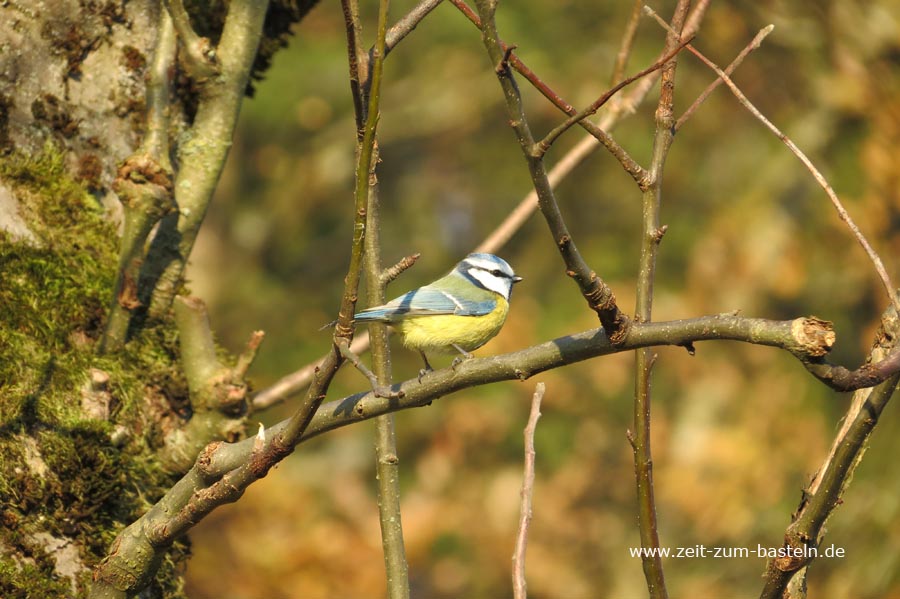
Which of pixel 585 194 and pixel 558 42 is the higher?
pixel 558 42

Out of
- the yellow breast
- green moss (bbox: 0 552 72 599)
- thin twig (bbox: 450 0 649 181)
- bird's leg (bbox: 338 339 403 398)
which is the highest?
the yellow breast

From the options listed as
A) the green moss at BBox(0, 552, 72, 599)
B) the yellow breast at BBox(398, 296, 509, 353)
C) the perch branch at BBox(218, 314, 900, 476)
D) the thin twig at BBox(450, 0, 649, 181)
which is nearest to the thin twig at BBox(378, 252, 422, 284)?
the yellow breast at BBox(398, 296, 509, 353)

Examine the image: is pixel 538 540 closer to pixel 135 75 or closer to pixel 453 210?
pixel 453 210

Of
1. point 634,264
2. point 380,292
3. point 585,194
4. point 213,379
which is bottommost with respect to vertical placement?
point 213,379

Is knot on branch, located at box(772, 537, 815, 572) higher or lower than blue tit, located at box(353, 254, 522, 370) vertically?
lower

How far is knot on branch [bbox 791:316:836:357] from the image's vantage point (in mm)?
1376

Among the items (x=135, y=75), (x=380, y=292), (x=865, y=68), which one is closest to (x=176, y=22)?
(x=135, y=75)

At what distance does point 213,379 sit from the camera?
98.2 inches

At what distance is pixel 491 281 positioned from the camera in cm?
322

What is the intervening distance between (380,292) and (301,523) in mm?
5053

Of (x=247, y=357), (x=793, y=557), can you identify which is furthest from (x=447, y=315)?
(x=793, y=557)

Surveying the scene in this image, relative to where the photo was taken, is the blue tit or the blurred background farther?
the blurred background

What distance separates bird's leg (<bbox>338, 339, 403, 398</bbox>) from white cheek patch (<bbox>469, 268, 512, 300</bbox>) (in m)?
1.54

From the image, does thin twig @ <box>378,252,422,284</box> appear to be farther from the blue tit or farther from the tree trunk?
the tree trunk
